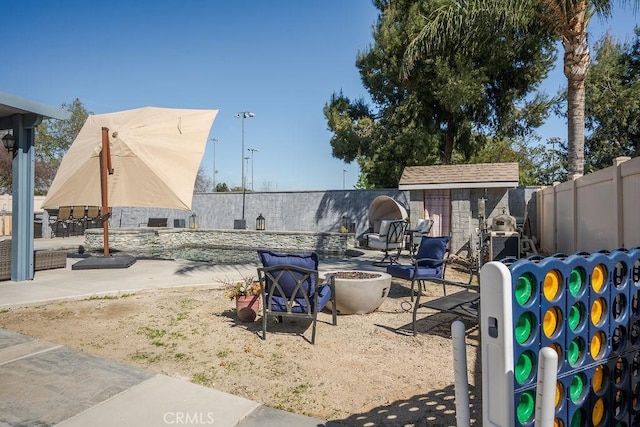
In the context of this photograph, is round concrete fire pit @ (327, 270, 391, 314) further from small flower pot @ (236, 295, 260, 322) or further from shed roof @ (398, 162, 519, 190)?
shed roof @ (398, 162, 519, 190)

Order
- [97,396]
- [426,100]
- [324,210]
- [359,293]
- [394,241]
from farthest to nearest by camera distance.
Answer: [324,210] < [426,100] < [394,241] < [359,293] < [97,396]

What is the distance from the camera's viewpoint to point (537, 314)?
2.02m

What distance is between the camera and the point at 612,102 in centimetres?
2188

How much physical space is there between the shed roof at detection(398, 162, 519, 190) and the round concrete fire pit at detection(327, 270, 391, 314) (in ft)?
26.9

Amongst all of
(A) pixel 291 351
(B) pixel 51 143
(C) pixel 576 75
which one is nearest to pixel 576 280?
(A) pixel 291 351

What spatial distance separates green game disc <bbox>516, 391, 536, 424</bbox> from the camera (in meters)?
1.96

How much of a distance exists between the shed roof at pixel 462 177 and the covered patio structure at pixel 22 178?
10.5 m

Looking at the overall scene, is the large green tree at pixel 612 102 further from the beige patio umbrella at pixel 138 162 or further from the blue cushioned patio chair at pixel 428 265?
the beige patio umbrella at pixel 138 162

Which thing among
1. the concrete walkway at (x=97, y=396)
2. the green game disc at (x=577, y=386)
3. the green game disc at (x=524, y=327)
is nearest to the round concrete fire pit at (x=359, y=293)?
the concrete walkway at (x=97, y=396)

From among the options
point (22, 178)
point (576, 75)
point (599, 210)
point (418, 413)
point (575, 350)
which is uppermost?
point (576, 75)

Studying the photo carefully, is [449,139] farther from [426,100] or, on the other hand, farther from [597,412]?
[597,412]

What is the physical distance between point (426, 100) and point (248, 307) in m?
16.1

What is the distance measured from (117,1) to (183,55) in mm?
2447

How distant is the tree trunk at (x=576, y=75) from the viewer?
392 inches
